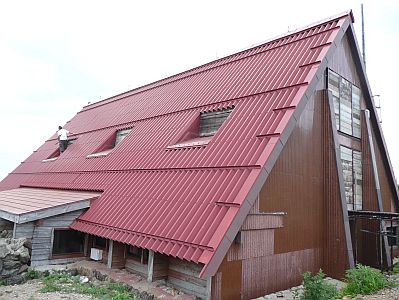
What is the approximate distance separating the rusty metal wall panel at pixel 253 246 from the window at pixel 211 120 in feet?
13.6

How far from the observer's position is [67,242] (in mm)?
12359

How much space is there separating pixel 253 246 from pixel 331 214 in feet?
12.4

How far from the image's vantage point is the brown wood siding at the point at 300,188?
9572mm

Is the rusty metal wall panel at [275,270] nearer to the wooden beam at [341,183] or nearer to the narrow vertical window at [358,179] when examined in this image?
the wooden beam at [341,183]

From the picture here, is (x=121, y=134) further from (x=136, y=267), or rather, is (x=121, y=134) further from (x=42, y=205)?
(x=136, y=267)

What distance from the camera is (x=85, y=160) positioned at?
16.3 m

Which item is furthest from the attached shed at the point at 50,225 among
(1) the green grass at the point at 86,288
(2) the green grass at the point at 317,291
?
(2) the green grass at the point at 317,291

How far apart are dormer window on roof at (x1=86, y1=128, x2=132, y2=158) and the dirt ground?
7.12 m

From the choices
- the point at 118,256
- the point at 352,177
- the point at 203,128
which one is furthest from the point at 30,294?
the point at 352,177

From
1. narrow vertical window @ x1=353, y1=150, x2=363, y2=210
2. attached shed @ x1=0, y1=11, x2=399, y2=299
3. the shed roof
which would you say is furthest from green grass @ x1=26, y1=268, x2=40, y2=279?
narrow vertical window @ x1=353, y1=150, x2=363, y2=210

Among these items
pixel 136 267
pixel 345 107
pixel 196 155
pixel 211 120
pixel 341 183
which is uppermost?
pixel 345 107

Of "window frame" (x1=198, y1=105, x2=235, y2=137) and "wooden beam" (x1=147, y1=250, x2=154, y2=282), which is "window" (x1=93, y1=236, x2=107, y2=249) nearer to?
"wooden beam" (x1=147, y1=250, x2=154, y2=282)

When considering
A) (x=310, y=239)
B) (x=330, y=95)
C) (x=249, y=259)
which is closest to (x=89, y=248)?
(x=249, y=259)

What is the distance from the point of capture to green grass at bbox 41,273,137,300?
8453 millimetres
